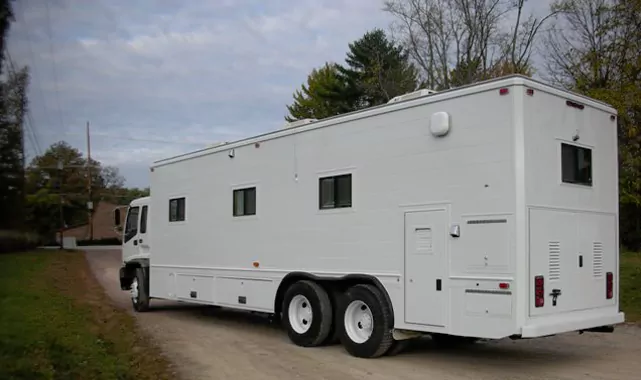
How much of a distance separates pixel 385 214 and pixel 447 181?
1133mm

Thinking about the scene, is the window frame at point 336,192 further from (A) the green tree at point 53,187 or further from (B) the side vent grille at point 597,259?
(A) the green tree at point 53,187

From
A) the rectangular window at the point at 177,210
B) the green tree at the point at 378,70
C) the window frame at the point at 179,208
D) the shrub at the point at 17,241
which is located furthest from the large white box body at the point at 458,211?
the green tree at the point at 378,70

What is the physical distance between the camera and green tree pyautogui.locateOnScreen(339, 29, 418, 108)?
30.4 m

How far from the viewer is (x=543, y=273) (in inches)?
294

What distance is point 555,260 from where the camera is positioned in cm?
768

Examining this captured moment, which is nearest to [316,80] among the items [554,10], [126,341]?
[554,10]

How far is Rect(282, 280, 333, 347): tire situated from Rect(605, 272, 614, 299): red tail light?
3.77 metres

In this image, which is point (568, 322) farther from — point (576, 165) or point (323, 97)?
point (323, 97)

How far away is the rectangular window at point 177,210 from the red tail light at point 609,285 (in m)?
8.23

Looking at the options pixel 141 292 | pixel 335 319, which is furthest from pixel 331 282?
pixel 141 292

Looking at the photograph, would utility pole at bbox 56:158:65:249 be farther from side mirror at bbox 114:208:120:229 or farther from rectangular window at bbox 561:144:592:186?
side mirror at bbox 114:208:120:229

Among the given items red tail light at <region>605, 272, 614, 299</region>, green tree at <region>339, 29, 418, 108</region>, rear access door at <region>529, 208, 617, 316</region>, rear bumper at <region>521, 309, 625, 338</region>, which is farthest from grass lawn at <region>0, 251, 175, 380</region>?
green tree at <region>339, 29, 418, 108</region>

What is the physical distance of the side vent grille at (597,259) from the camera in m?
8.36

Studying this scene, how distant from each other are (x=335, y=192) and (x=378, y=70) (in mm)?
21166
